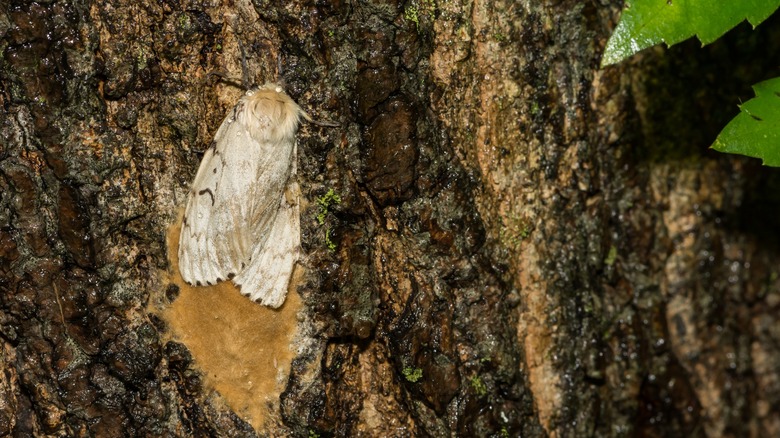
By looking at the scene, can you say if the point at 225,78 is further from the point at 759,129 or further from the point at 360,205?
the point at 759,129

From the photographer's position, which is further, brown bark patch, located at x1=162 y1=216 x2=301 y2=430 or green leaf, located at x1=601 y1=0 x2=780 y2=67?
brown bark patch, located at x1=162 y1=216 x2=301 y2=430

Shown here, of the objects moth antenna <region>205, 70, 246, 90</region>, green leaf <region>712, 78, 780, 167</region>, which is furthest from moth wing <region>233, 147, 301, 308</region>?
green leaf <region>712, 78, 780, 167</region>

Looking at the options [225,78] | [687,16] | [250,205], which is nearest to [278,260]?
[250,205]

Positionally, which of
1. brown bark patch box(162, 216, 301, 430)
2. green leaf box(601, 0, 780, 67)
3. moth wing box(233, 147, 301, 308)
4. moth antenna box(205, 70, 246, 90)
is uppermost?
moth antenna box(205, 70, 246, 90)

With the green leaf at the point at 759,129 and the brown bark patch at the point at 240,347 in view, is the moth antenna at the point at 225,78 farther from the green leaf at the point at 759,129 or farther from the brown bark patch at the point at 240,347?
the green leaf at the point at 759,129

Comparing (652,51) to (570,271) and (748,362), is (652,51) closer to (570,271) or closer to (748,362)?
(570,271)

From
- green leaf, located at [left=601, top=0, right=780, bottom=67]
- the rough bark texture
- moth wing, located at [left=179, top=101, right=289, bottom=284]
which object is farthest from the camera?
moth wing, located at [left=179, top=101, right=289, bottom=284]

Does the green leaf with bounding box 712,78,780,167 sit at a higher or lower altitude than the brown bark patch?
higher

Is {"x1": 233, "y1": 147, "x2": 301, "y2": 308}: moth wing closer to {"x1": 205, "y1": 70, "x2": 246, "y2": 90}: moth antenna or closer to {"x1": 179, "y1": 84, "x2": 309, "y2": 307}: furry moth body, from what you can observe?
{"x1": 179, "y1": 84, "x2": 309, "y2": 307}: furry moth body
